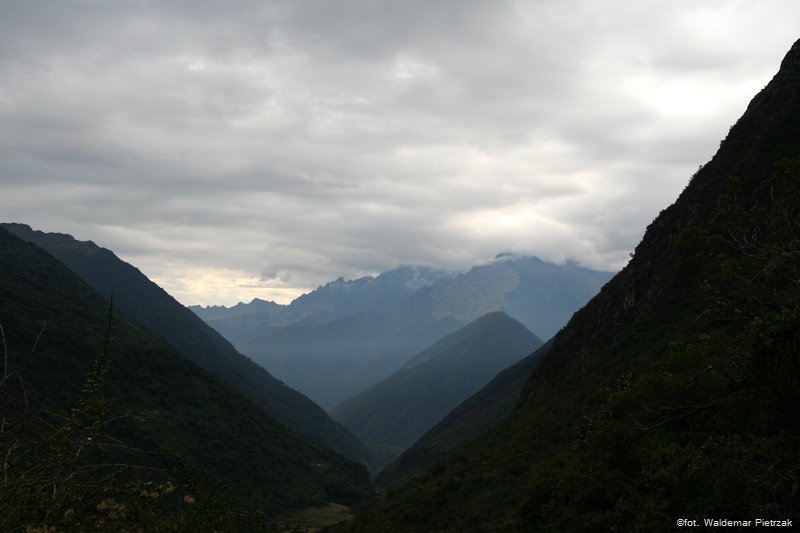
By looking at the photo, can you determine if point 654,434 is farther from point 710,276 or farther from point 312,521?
point 312,521

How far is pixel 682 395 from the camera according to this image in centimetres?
2016

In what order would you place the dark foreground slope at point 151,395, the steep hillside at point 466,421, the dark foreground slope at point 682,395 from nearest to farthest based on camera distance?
the dark foreground slope at point 682,395
the dark foreground slope at point 151,395
the steep hillside at point 466,421

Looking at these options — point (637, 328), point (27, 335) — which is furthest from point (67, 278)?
point (637, 328)

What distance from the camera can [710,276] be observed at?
35719mm

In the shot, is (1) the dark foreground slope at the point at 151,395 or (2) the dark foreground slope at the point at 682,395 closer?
(2) the dark foreground slope at the point at 682,395

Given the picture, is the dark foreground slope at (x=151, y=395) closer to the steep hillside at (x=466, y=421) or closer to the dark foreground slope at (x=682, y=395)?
the steep hillside at (x=466, y=421)

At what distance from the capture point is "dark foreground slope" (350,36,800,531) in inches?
554

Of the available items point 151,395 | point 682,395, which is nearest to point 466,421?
point 151,395

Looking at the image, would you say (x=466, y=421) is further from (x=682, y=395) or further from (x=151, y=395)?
(x=682, y=395)

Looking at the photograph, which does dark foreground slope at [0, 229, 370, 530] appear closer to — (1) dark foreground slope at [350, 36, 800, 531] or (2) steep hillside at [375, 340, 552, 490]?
(2) steep hillside at [375, 340, 552, 490]

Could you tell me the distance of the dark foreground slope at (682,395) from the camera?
14078mm

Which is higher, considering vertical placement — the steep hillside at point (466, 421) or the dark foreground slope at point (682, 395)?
the dark foreground slope at point (682, 395)

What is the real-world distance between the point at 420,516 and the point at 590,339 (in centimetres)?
3237

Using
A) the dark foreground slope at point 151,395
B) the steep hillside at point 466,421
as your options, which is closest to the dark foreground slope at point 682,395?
the dark foreground slope at point 151,395
